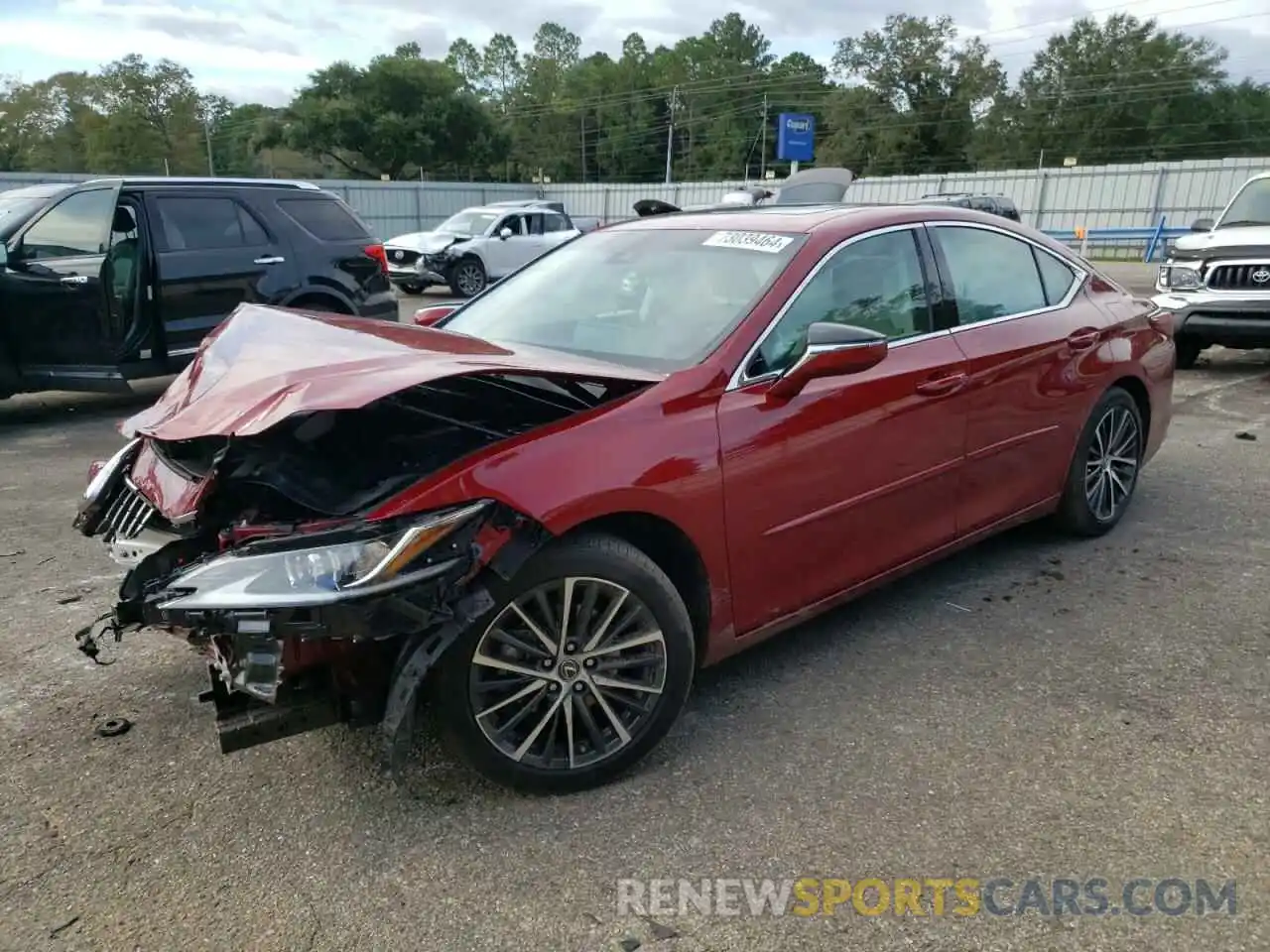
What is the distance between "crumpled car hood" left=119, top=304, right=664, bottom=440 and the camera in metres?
2.45

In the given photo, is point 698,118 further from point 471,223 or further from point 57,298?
point 57,298

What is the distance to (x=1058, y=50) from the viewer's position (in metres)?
67.4

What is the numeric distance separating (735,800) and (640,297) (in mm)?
1846

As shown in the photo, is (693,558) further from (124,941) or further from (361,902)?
(124,941)

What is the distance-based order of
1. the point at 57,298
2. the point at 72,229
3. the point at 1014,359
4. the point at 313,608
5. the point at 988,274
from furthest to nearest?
the point at 72,229
the point at 57,298
the point at 988,274
the point at 1014,359
the point at 313,608

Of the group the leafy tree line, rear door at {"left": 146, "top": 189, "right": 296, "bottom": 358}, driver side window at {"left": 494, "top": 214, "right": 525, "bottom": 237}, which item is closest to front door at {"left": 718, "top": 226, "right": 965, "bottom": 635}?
rear door at {"left": 146, "top": 189, "right": 296, "bottom": 358}

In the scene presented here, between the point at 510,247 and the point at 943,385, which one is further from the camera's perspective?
the point at 510,247

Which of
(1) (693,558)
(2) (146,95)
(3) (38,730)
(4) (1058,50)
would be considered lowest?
(3) (38,730)

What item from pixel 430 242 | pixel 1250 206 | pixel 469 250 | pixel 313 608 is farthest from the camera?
pixel 430 242

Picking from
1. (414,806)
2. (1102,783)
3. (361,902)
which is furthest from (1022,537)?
(361,902)

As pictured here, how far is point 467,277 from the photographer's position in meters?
17.5

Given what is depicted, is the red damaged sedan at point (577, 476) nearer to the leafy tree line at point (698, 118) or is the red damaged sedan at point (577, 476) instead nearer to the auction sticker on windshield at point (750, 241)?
the auction sticker on windshield at point (750, 241)

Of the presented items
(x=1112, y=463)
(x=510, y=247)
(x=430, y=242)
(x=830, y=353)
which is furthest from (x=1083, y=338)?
(x=430, y=242)

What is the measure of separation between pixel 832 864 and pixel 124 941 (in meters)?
1.69
